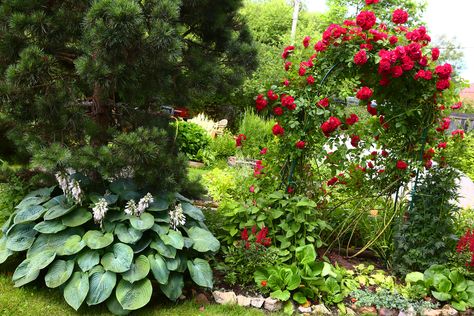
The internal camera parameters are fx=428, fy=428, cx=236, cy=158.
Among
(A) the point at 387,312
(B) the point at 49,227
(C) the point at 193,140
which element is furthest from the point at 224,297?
(C) the point at 193,140

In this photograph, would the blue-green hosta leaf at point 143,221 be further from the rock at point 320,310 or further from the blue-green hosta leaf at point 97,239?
the rock at point 320,310

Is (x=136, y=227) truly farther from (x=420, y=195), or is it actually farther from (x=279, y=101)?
(x=420, y=195)

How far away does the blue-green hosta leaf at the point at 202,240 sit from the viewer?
303 cm

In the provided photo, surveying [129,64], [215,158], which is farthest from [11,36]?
[215,158]

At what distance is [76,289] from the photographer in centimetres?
267

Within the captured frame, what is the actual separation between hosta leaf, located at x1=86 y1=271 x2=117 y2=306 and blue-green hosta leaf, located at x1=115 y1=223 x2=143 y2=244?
23cm

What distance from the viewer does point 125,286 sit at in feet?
8.91

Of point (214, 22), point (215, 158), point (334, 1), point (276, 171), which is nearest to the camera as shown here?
point (214, 22)

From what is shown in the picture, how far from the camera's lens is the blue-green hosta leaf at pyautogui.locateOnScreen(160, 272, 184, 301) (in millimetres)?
2818

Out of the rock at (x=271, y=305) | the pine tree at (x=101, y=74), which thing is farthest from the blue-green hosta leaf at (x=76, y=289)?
the rock at (x=271, y=305)

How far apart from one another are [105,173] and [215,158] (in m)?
5.62

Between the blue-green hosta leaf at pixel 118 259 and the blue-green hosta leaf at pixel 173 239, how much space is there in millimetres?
233

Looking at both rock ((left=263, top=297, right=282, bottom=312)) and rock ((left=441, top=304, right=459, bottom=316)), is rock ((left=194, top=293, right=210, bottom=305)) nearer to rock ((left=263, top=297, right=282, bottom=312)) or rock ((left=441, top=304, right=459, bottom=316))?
rock ((left=263, top=297, right=282, bottom=312))

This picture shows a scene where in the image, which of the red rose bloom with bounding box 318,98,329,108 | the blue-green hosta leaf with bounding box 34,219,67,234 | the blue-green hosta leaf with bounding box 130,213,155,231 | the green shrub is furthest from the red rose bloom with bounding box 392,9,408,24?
the green shrub
